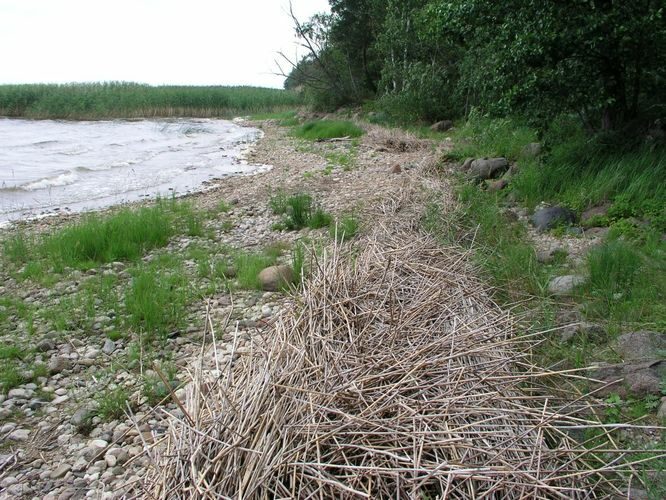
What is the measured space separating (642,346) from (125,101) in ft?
133

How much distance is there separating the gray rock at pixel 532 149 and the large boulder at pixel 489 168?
1.26ft

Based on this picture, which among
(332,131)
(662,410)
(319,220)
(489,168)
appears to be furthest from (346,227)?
(332,131)

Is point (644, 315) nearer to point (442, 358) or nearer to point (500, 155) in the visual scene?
point (442, 358)

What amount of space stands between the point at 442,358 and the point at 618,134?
20.5 ft

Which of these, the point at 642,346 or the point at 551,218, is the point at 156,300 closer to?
the point at 642,346

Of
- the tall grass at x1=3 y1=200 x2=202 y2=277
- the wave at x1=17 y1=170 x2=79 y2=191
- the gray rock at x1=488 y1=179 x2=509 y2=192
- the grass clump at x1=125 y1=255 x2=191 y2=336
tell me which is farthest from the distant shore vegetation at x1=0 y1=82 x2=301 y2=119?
the grass clump at x1=125 y1=255 x2=191 y2=336

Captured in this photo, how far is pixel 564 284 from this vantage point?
4121 mm

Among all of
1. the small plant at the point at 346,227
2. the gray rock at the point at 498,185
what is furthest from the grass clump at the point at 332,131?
the small plant at the point at 346,227

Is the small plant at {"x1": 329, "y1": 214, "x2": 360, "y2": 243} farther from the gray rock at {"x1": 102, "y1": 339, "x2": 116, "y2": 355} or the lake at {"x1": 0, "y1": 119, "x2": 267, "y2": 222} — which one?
the lake at {"x1": 0, "y1": 119, "x2": 267, "y2": 222}

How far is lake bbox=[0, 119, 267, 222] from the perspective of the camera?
11344 mm

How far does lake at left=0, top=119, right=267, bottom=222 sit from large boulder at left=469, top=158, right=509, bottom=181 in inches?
247

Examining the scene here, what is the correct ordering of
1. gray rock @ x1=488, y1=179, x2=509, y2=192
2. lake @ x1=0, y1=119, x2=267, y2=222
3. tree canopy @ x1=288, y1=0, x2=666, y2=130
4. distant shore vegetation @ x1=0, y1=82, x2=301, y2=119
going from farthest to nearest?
1. distant shore vegetation @ x1=0, y1=82, x2=301, y2=119
2. lake @ x1=0, y1=119, x2=267, y2=222
3. gray rock @ x1=488, y1=179, x2=509, y2=192
4. tree canopy @ x1=288, y1=0, x2=666, y2=130

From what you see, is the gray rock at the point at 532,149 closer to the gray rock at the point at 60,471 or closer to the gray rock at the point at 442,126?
the gray rock at the point at 442,126

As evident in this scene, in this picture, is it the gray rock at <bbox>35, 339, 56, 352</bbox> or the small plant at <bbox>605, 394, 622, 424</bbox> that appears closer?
the small plant at <bbox>605, 394, 622, 424</bbox>
